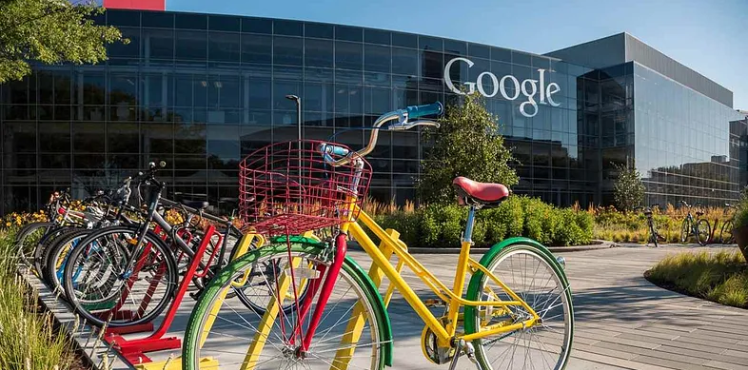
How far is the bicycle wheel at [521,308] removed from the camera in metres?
3.12

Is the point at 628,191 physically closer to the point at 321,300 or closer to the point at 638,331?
the point at 638,331

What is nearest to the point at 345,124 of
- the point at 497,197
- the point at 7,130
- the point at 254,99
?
the point at 254,99

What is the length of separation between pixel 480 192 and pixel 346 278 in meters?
0.90

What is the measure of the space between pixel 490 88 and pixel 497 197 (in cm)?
3327

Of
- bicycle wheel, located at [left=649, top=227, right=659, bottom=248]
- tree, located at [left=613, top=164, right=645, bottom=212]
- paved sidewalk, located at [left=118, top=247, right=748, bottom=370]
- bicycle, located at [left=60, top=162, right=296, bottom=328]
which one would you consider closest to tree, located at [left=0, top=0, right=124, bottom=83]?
paved sidewalk, located at [left=118, top=247, right=748, bottom=370]

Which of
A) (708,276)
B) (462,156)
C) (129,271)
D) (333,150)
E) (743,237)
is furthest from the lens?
(462,156)

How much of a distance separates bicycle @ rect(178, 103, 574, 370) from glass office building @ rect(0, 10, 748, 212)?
65.8ft

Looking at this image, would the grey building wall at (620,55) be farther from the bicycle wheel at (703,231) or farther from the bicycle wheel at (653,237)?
the bicycle wheel at (653,237)

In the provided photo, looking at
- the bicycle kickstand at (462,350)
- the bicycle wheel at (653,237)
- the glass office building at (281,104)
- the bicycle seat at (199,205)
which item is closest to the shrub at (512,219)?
the bicycle wheel at (653,237)

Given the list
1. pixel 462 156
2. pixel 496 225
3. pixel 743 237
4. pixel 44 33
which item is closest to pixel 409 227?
pixel 496 225

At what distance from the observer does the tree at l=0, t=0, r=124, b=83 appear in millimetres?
10117

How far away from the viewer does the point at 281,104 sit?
99.8 ft

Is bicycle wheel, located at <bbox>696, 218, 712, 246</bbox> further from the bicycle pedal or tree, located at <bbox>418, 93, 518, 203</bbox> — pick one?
the bicycle pedal

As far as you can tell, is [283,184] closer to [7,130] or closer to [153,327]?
[153,327]
